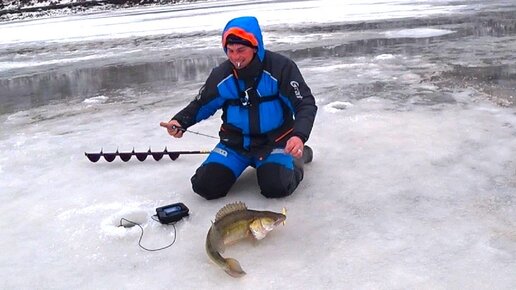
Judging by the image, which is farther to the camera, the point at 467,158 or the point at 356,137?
the point at 356,137

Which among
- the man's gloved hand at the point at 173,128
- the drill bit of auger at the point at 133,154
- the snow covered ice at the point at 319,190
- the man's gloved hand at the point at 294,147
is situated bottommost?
the snow covered ice at the point at 319,190

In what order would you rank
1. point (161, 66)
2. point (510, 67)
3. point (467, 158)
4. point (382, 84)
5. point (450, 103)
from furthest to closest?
point (161, 66) < point (510, 67) < point (382, 84) < point (450, 103) < point (467, 158)

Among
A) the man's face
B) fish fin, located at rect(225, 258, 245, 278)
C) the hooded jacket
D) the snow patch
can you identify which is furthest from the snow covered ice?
the snow patch

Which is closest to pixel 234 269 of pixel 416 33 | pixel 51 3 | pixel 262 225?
pixel 262 225

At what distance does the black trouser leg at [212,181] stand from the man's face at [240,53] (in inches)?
26.4

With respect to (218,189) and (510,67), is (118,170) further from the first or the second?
(510,67)

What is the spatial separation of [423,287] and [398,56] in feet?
21.5

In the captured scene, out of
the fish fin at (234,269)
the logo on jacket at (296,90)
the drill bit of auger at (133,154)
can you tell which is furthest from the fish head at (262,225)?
the drill bit of auger at (133,154)

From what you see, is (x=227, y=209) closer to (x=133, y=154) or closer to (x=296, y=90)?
(x=296, y=90)

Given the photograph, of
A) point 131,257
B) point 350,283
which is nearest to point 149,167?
point 131,257

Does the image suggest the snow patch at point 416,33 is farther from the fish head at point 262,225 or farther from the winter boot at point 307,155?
the fish head at point 262,225

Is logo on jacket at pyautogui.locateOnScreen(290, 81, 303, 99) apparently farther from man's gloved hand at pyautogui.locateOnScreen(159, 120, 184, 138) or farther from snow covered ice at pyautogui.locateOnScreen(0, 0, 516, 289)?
man's gloved hand at pyautogui.locateOnScreen(159, 120, 184, 138)

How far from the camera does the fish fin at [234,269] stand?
223 cm

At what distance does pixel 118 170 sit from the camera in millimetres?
3818
